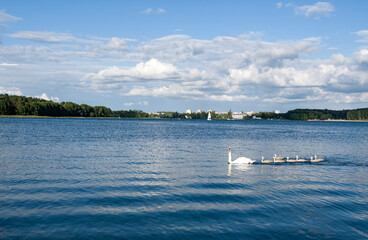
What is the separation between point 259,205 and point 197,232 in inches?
289

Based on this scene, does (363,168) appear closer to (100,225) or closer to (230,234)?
(230,234)

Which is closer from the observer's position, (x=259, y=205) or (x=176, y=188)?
(x=259, y=205)

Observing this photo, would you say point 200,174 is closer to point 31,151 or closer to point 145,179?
point 145,179

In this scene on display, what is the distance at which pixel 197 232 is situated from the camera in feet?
56.9

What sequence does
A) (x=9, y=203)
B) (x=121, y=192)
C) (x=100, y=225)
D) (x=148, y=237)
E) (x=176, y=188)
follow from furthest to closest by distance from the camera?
1. (x=176, y=188)
2. (x=121, y=192)
3. (x=9, y=203)
4. (x=100, y=225)
5. (x=148, y=237)

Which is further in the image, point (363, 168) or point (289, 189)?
point (363, 168)

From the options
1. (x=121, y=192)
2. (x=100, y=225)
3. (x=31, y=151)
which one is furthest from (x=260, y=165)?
(x=31, y=151)

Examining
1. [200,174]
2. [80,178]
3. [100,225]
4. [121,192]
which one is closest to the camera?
[100,225]

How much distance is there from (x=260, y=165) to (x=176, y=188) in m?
19.4

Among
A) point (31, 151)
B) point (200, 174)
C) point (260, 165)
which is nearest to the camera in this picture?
point (200, 174)

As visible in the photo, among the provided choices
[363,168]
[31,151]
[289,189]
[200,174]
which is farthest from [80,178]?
[363,168]

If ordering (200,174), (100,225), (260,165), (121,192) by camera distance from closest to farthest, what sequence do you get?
(100,225), (121,192), (200,174), (260,165)

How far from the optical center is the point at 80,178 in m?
30.0

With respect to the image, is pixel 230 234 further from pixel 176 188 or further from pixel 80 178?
pixel 80 178
